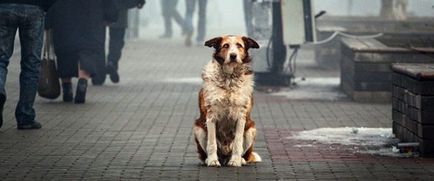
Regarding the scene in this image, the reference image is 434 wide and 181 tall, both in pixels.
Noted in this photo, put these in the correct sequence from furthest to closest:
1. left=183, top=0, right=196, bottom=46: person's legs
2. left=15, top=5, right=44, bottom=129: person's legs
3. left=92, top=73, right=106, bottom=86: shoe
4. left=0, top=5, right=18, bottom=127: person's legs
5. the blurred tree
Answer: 1. left=183, top=0, right=196, bottom=46: person's legs
2. the blurred tree
3. left=92, top=73, right=106, bottom=86: shoe
4. left=15, top=5, right=44, bottom=129: person's legs
5. left=0, top=5, right=18, bottom=127: person's legs

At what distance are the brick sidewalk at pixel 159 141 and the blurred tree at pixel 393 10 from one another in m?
10.8

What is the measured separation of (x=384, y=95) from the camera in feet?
53.8

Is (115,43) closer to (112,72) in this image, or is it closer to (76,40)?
(112,72)

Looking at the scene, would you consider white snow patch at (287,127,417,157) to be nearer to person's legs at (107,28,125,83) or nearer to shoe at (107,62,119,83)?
shoe at (107,62,119,83)

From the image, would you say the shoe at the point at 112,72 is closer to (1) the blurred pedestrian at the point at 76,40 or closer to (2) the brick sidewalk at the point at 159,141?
(2) the brick sidewalk at the point at 159,141

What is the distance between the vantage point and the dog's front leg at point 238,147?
32.7ft

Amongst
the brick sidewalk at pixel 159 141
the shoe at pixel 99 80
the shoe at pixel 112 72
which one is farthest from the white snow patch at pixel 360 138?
the shoe at pixel 112 72

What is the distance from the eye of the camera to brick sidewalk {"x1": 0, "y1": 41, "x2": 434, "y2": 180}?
9516mm

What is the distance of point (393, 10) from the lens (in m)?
29.9

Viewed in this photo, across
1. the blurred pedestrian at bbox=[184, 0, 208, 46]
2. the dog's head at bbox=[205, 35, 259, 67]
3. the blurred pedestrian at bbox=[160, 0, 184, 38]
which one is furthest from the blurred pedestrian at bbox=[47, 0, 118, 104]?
the blurred pedestrian at bbox=[160, 0, 184, 38]

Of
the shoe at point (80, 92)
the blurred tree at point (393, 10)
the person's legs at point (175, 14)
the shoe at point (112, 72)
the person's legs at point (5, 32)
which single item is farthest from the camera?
the person's legs at point (175, 14)

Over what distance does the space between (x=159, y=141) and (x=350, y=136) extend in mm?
1764

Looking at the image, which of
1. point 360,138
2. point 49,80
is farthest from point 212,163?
point 49,80

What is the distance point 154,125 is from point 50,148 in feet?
7.51
